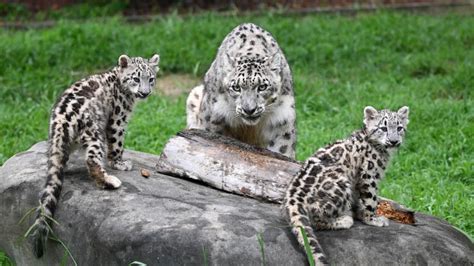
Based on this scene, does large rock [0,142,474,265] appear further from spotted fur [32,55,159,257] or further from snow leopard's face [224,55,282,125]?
snow leopard's face [224,55,282,125]

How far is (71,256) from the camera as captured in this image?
7.00 meters

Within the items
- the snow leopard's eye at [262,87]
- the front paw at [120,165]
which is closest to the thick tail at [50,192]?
the front paw at [120,165]

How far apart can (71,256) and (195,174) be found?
130cm

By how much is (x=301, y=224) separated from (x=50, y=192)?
186 cm

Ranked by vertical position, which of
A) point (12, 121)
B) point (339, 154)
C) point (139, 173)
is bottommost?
point (12, 121)

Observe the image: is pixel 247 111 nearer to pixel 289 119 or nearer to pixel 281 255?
pixel 289 119

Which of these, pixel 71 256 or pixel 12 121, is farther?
pixel 12 121

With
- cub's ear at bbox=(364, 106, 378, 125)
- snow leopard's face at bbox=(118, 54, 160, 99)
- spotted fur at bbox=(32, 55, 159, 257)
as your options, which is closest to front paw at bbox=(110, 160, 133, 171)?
spotted fur at bbox=(32, 55, 159, 257)

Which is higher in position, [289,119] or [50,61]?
[289,119]

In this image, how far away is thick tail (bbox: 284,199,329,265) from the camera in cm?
636

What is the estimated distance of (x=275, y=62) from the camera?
28.6 ft

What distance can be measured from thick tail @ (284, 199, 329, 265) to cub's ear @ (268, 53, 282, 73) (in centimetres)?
207

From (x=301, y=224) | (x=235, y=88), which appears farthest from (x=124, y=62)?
(x=301, y=224)

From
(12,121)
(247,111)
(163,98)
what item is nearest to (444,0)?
(163,98)
